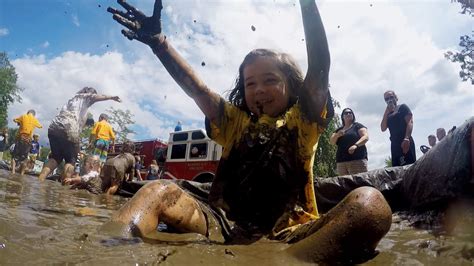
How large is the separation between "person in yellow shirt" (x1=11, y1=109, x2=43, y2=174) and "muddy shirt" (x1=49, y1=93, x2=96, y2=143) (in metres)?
2.48

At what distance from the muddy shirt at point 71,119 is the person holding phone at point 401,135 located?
5.64m

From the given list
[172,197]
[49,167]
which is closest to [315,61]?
[172,197]

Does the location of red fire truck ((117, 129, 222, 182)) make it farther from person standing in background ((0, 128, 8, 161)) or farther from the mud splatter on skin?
the mud splatter on skin

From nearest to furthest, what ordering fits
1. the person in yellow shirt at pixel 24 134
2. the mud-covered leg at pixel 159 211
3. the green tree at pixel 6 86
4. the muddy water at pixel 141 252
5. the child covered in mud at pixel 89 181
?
A: the muddy water at pixel 141 252
the mud-covered leg at pixel 159 211
the child covered in mud at pixel 89 181
the person in yellow shirt at pixel 24 134
the green tree at pixel 6 86

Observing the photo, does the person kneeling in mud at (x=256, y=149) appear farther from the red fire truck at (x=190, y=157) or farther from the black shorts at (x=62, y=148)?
the red fire truck at (x=190, y=157)

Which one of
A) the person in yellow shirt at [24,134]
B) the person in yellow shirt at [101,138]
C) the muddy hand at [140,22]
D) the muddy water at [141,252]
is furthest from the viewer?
the person in yellow shirt at [24,134]

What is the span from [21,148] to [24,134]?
16.3 inches

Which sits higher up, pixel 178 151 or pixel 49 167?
pixel 178 151

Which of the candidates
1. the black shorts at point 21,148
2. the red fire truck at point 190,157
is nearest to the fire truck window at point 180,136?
the red fire truck at point 190,157

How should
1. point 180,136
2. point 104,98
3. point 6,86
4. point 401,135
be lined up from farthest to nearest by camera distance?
point 6,86
point 180,136
point 104,98
point 401,135

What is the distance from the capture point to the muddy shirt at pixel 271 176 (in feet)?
6.15

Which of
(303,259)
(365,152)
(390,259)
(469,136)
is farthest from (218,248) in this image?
(365,152)

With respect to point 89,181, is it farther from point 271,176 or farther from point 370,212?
point 370,212

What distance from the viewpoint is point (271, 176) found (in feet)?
6.14
